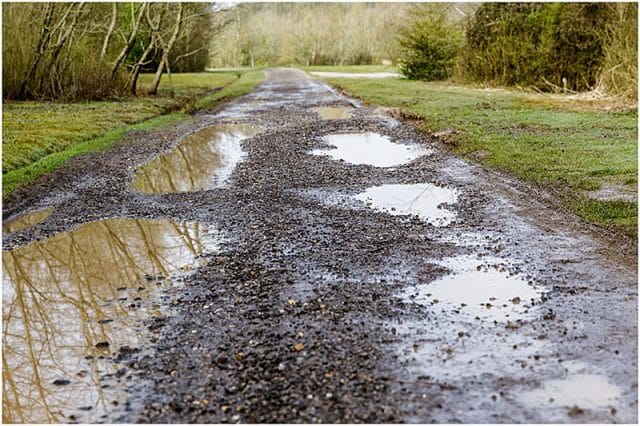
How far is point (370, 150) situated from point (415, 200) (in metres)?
4.39

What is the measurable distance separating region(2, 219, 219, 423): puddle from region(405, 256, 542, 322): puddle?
7.32 feet

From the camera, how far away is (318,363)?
4.31 meters

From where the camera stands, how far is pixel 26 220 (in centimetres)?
816

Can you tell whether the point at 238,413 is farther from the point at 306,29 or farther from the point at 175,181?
the point at 306,29

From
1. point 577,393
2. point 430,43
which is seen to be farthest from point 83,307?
point 430,43

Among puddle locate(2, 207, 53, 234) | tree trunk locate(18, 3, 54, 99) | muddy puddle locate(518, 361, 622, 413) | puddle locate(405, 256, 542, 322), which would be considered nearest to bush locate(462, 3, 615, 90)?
tree trunk locate(18, 3, 54, 99)

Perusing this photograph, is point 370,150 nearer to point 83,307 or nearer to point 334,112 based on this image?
point 334,112

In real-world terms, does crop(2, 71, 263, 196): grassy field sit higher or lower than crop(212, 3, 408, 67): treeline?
lower

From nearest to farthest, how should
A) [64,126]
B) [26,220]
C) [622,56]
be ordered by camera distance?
[26,220] < [64,126] < [622,56]

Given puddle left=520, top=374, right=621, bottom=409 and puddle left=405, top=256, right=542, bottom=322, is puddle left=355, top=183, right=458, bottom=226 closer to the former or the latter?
puddle left=405, top=256, right=542, bottom=322

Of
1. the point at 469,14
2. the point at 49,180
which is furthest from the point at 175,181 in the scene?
the point at 469,14

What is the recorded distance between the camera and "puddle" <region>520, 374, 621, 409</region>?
3.79 m

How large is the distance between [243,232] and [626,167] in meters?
5.71

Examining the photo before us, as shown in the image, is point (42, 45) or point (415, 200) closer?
point (415, 200)
